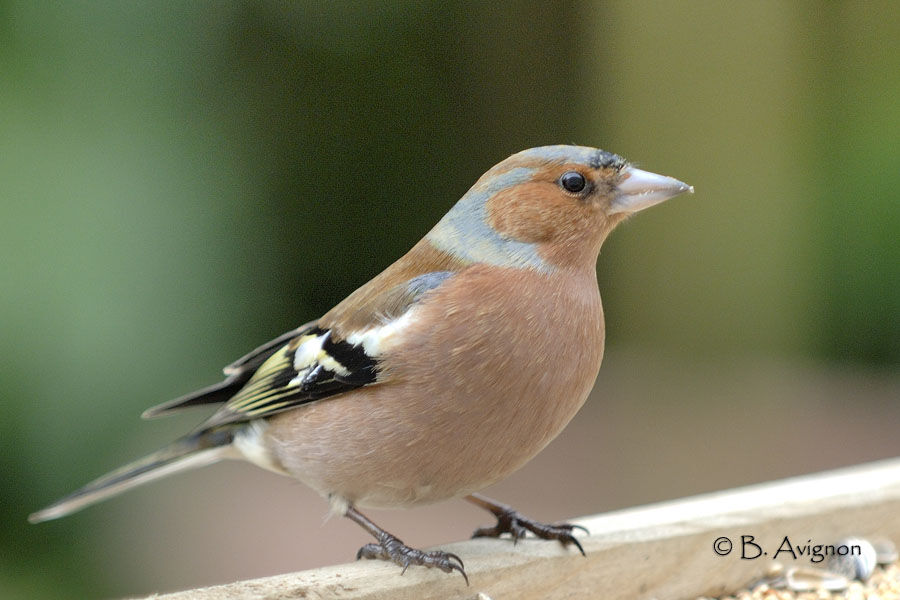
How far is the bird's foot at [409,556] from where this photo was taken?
177cm

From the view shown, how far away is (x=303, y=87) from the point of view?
4523mm

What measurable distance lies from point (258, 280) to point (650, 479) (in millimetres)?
2628

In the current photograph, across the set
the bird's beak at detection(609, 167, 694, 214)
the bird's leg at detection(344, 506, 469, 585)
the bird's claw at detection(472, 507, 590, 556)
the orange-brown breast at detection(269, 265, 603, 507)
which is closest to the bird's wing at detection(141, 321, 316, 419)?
the orange-brown breast at detection(269, 265, 603, 507)

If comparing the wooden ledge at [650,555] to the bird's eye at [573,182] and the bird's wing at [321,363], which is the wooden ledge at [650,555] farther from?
the bird's eye at [573,182]

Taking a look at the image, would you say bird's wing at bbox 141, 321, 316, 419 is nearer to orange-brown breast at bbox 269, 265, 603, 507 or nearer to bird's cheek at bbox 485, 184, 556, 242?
orange-brown breast at bbox 269, 265, 603, 507

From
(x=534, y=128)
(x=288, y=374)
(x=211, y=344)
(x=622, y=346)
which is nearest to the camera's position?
(x=288, y=374)

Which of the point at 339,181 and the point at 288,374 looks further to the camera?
the point at 339,181

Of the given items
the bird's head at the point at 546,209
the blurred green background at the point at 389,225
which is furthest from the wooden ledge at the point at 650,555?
the blurred green background at the point at 389,225

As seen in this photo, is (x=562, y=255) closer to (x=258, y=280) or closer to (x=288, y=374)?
(x=288, y=374)

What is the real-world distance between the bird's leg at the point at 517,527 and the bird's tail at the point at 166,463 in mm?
532

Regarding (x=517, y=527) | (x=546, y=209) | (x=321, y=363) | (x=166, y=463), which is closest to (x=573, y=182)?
(x=546, y=209)

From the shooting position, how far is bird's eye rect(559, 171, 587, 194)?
1.81m

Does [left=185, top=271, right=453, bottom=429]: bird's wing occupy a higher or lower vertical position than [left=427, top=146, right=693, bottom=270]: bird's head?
lower

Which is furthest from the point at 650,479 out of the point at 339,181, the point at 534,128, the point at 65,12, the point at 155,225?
the point at 65,12
